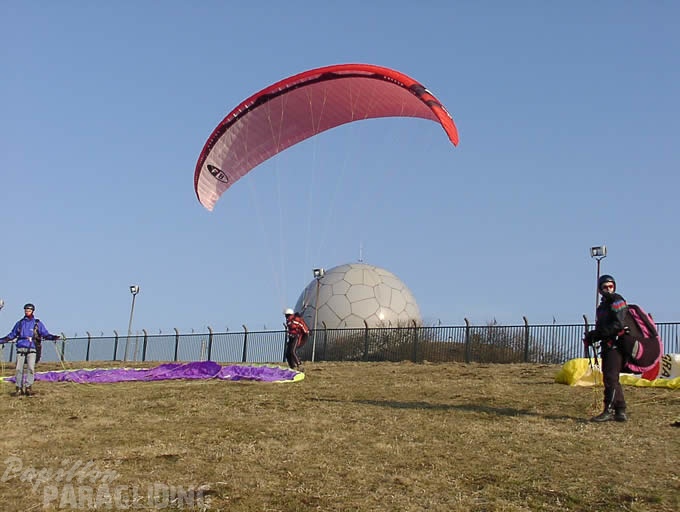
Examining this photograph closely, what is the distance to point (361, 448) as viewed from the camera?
8703 mm

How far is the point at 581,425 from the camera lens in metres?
9.91

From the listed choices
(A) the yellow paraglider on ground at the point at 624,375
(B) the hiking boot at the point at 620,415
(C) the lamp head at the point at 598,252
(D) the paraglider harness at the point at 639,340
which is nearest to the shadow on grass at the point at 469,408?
(B) the hiking boot at the point at 620,415

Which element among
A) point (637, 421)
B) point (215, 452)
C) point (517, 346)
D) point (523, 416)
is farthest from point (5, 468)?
point (517, 346)

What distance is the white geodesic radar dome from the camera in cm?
3262

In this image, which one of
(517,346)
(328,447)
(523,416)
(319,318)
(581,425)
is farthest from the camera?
(319,318)

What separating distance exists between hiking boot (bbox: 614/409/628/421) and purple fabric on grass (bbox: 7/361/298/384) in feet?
28.3

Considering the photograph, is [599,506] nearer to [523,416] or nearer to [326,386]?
[523,416]

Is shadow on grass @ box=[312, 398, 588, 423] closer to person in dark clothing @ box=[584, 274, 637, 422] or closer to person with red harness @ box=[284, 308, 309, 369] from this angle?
person in dark clothing @ box=[584, 274, 637, 422]

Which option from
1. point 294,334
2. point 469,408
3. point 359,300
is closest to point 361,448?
point 469,408

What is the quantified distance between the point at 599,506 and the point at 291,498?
9.51 feet

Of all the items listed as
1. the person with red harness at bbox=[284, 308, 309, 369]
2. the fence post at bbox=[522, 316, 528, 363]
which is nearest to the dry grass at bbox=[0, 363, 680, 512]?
the person with red harness at bbox=[284, 308, 309, 369]

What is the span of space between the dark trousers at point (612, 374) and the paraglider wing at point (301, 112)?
7013mm

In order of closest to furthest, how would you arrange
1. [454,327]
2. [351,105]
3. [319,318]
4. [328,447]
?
[328,447]
[351,105]
[454,327]
[319,318]

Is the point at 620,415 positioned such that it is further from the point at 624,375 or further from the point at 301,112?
the point at 301,112
